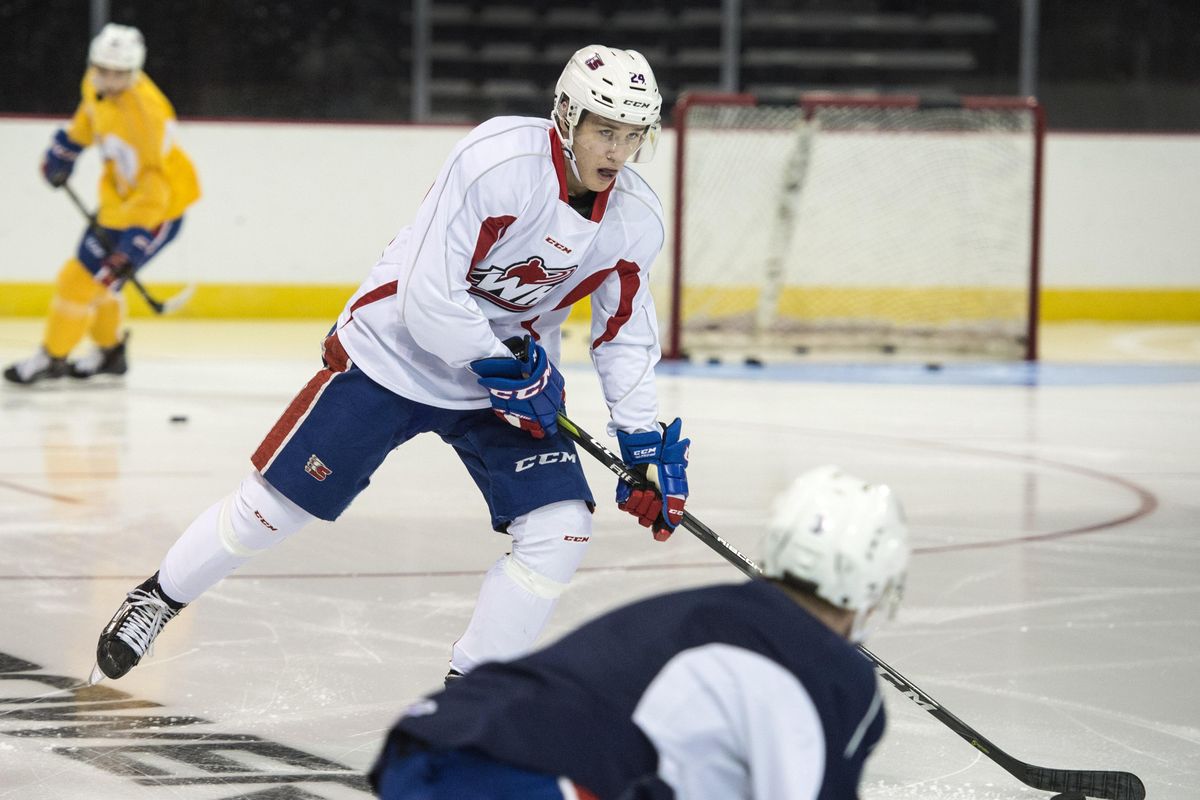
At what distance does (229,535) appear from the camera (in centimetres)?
277

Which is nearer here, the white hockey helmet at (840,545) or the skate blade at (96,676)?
the white hockey helmet at (840,545)

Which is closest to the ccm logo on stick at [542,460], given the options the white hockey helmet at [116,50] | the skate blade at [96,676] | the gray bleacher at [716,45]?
the skate blade at [96,676]

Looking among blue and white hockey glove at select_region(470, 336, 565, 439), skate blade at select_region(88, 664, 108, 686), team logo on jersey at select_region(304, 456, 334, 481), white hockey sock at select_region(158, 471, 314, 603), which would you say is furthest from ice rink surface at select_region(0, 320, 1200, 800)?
blue and white hockey glove at select_region(470, 336, 565, 439)

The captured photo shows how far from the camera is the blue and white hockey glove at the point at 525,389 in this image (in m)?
2.62

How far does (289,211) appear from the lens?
9.78 meters

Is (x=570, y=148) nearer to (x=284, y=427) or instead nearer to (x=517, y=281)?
(x=517, y=281)

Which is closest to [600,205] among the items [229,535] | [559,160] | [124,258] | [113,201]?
[559,160]

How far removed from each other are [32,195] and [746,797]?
865 cm

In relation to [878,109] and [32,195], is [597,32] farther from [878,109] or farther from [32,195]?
[32,195]

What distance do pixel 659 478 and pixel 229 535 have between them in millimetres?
661

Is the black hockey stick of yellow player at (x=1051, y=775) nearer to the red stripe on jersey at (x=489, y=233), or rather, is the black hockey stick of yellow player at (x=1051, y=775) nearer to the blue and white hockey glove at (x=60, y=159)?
the red stripe on jersey at (x=489, y=233)

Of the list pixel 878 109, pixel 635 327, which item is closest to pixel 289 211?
pixel 878 109

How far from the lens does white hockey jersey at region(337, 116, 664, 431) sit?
261cm

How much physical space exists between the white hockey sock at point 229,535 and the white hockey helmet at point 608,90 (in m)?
0.70
